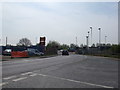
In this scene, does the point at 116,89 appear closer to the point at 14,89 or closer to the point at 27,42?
the point at 14,89

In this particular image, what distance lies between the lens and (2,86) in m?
9.23

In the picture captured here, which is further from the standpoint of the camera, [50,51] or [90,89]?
[50,51]

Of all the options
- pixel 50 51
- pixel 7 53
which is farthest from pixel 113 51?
pixel 7 53

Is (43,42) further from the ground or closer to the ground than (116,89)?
further from the ground

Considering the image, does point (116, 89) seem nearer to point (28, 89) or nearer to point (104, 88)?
point (104, 88)

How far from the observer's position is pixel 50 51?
66812 millimetres

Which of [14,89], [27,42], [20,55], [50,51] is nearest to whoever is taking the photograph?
[14,89]

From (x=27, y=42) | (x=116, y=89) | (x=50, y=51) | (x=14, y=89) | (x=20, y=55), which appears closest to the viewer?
(x=14, y=89)

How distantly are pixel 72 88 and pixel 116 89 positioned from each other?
5.83 ft

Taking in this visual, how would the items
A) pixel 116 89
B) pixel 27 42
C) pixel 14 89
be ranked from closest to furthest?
pixel 14 89
pixel 116 89
pixel 27 42

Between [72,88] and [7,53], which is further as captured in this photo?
[7,53]

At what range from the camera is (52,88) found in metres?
8.90

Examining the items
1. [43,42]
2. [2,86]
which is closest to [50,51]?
[43,42]

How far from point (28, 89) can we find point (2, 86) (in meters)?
1.33
